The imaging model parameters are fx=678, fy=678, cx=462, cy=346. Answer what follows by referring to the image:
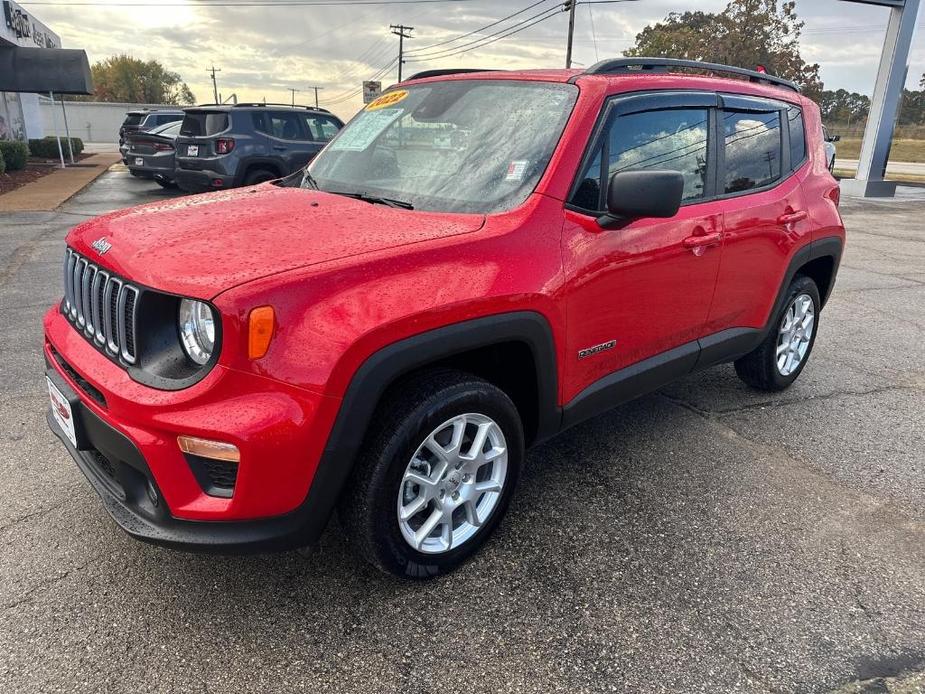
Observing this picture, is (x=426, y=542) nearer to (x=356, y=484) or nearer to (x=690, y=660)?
(x=356, y=484)

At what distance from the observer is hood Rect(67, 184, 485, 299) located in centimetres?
208

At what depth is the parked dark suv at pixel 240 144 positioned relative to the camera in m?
11.3

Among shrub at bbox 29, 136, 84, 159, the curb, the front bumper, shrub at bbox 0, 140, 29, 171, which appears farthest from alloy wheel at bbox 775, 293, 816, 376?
shrub at bbox 29, 136, 84, 159

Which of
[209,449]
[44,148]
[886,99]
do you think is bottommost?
[44,148]

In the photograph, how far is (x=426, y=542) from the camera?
2484 millimetres

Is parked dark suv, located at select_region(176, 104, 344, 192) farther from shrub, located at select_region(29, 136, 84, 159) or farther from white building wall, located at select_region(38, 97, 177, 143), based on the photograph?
white building wall, located at select_region(38, 97, 177, 143)

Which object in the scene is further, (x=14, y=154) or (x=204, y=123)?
(x=14, y=154)

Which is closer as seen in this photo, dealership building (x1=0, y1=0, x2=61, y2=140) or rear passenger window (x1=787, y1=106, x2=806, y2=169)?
rear passenger window (x1=787, y1=106, x2=806, y2=169)

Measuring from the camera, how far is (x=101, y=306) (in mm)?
2334

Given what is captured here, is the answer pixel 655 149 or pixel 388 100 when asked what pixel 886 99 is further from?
pixel 388 100

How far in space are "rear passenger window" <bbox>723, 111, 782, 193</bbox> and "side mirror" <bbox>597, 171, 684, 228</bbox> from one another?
42.6 inches

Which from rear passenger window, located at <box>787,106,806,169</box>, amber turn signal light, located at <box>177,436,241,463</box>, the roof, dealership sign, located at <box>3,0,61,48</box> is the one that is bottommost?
amber turn signal light, located at <box>177,436,241,463</box>

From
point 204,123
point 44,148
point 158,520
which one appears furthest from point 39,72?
point 158,520

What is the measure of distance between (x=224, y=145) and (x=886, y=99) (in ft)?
57.1
